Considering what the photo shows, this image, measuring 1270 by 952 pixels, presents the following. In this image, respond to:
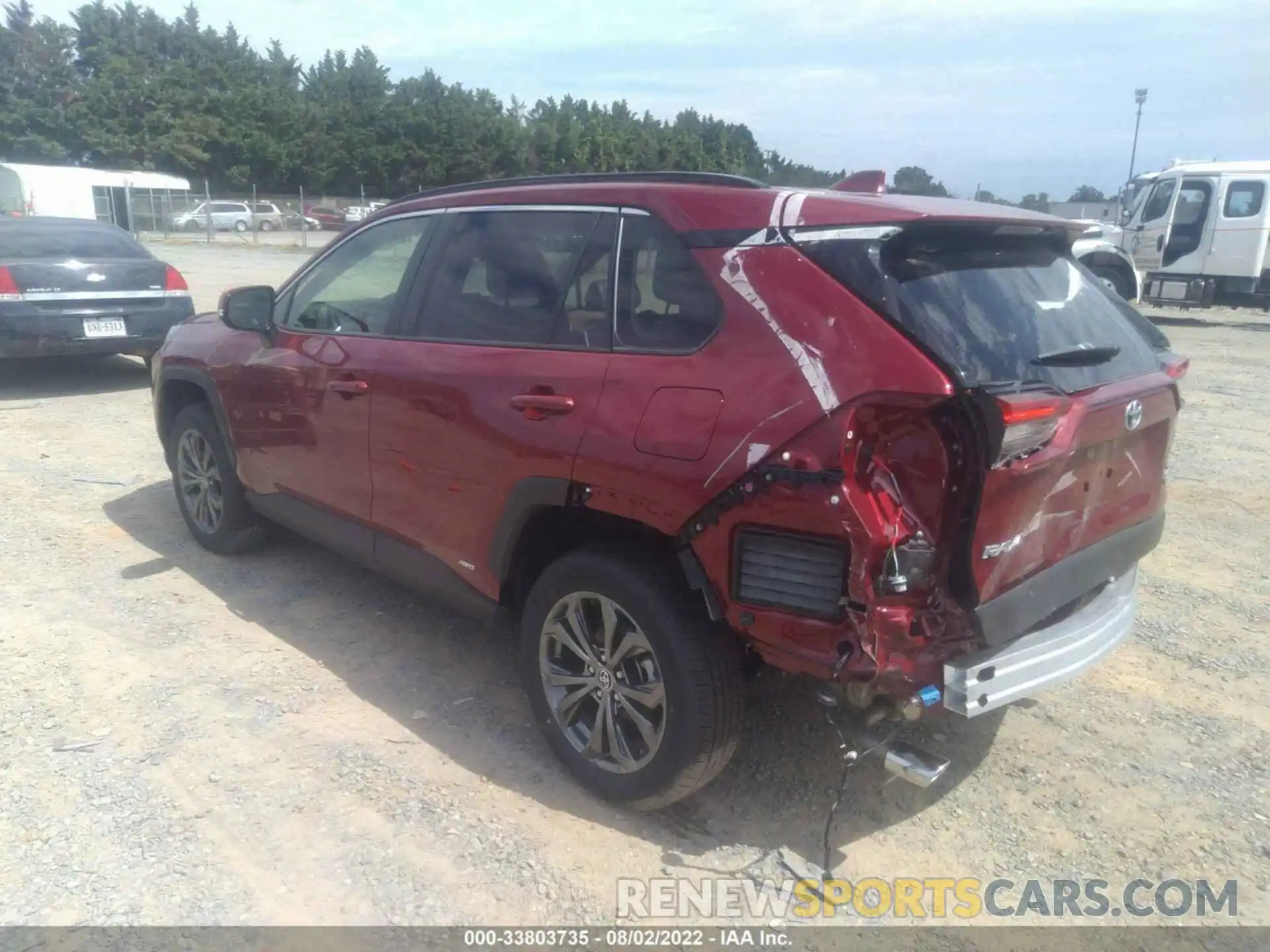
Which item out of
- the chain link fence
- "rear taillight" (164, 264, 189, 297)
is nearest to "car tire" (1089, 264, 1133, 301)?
"rear taillight" (164, 264, 189, 297)

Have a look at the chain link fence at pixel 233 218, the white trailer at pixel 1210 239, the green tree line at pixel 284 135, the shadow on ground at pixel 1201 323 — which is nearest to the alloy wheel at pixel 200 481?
the shadow on ground at pixel 1201 323

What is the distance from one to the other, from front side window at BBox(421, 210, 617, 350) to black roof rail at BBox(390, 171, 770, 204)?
5.9 inches

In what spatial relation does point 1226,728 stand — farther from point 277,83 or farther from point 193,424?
point 277,83

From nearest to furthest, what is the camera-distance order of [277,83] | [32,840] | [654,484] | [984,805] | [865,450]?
[865,450] < [654,484] < [32,840] < [984,805] < [277,83]

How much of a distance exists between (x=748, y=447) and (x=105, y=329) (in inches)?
322

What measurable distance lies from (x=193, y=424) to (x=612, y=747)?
10.6 feet

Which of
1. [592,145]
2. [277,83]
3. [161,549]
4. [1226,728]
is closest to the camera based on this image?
[1226,728]

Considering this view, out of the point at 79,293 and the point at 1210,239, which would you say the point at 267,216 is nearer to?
the point at 79,293

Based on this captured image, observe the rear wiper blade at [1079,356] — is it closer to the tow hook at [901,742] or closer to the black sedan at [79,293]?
the tow hook at [901,742]

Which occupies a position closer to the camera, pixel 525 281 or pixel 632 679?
pixel 632 679

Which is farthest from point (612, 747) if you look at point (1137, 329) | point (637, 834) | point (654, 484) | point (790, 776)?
point (1137, 329)

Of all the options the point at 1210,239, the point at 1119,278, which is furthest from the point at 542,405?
the point at 1210,239

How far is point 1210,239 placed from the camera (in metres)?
17.0

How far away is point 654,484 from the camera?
280cm
